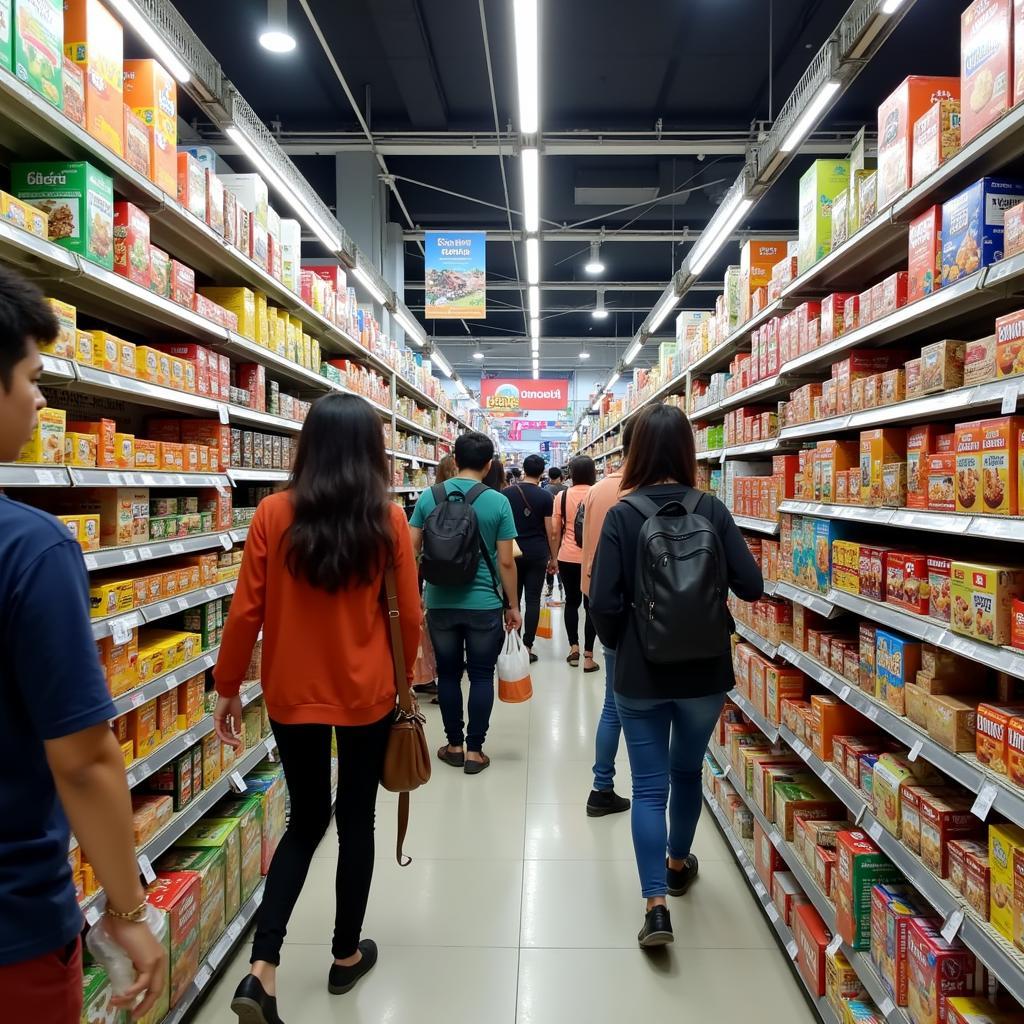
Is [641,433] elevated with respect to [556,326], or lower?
lower

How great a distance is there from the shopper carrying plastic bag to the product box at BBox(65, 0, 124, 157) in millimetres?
2851

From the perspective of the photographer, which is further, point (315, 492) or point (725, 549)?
point (725, 549)

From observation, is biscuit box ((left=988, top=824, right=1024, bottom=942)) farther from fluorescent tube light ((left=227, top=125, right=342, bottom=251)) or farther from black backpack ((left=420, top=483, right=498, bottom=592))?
fluorescent tube light ((left=227, top=125, right=342, bottom=251))

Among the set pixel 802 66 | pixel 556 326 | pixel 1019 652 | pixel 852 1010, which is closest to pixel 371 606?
pixel 1019 652

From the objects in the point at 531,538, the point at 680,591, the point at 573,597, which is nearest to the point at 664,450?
the point at 680,591

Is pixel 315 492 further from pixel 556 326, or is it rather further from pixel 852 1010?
pixel 556 326

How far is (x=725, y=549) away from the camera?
7.90 ft

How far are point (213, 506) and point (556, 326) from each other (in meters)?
18.3

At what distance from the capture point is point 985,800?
1.52m

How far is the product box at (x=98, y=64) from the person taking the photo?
1.95 m

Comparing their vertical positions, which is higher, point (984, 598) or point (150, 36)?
point (150, 36)

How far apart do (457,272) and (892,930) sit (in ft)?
25.9

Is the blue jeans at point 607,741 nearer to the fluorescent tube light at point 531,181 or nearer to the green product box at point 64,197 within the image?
the green product box at point 64,197

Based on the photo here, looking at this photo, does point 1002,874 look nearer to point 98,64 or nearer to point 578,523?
point 98,64
